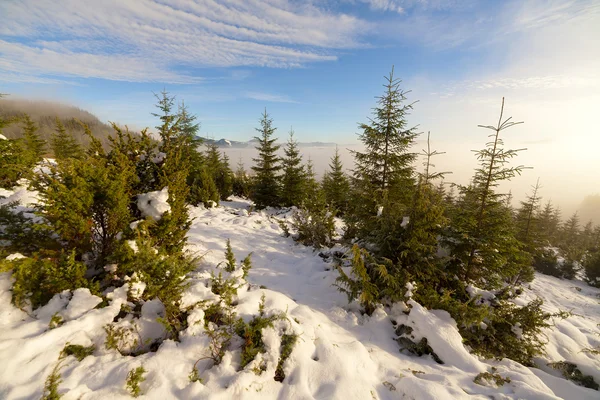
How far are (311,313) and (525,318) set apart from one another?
15.6 feet

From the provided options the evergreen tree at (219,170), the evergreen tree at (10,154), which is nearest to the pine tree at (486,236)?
the evergreen tree at (10,154)

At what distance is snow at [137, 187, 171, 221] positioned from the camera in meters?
4.57

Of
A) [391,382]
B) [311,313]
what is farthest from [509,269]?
[311,313]

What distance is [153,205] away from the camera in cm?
456

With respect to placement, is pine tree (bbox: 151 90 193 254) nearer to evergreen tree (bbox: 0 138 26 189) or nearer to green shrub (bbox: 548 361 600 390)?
evergreen tree (bbox: 0 138 26 189)

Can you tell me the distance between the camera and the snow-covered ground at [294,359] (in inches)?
113

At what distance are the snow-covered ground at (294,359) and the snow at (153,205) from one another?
148 centimetres

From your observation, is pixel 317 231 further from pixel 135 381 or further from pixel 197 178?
pixel 197 178

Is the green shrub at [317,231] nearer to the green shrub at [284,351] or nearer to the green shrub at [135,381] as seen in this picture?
the green shrub at [284,351]

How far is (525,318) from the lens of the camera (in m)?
5.17

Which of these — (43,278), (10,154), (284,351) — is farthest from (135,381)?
(10,154)

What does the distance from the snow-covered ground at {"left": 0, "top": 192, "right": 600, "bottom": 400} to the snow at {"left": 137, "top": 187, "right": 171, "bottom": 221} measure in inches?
58.4

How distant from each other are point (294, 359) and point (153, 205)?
149 inches

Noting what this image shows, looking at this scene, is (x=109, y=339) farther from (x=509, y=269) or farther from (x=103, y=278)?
(x=509, y=269)
